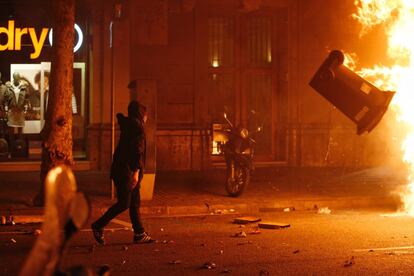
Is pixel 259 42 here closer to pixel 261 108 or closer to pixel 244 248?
pixel 261 108

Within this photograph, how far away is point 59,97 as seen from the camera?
40.3 feet

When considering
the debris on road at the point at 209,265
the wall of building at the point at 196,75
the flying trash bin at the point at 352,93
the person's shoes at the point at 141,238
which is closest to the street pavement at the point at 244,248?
the debris on road at the point at 209,265

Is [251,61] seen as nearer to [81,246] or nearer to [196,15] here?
[196,15]

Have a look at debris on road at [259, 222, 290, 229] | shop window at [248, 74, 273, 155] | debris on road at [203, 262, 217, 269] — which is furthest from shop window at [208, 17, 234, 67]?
debris on road at [203, 262, 217, 269]

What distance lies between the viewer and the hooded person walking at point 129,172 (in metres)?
9.33

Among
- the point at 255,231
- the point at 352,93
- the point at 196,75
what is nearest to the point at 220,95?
the point at 196,75

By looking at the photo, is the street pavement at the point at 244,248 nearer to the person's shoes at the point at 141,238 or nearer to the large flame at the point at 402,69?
the person's shoes at the point at 141,238

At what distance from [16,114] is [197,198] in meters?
6.28

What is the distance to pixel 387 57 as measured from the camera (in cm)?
1775

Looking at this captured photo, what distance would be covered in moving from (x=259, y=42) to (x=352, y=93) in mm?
6872

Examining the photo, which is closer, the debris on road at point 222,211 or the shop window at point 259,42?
the debris on road at point 222,211

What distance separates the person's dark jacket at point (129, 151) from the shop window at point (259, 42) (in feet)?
30.9

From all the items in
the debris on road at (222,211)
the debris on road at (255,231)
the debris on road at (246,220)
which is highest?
the debris on road at (246,220)

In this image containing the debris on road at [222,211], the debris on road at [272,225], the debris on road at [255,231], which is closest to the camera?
the debris on road at [255,231]
